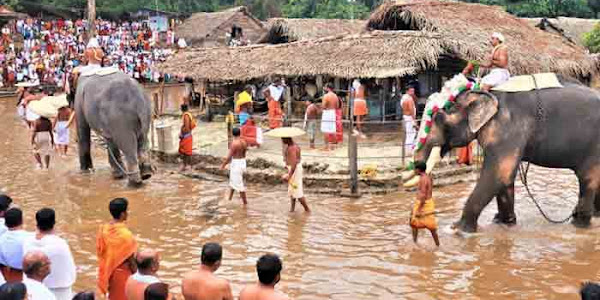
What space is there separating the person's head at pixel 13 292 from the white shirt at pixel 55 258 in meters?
1.06

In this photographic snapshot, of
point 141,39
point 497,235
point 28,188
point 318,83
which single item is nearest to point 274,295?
point 497,235

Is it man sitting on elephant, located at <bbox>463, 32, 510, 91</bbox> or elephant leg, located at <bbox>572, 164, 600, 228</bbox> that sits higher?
man sitting on elephant, located at <bbox>463, 32, 510, 91</bbox>

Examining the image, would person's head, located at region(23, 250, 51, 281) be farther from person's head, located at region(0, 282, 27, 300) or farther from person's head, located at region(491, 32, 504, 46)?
person's head, located at region(491, 32, 504, 46)

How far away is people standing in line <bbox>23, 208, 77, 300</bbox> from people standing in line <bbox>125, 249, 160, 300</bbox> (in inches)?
29.9

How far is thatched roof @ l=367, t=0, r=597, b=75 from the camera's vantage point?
651 inches

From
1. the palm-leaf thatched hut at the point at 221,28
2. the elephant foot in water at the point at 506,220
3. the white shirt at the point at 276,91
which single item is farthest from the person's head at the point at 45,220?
the palm-leaf thatched hut at the point at 221,28

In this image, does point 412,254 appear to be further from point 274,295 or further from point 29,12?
point 29,12

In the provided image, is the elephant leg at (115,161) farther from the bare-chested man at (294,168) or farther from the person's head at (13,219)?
the person's head at (13,219)

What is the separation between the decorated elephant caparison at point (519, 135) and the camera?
8.95m

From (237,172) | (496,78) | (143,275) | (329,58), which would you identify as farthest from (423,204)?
(329,58)

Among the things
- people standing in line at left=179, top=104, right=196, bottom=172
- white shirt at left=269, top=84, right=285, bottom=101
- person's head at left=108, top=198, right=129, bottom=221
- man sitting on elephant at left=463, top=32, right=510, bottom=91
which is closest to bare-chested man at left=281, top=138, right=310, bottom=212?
man sitting on elephant at left=463, top=32, right=510, bottom=91

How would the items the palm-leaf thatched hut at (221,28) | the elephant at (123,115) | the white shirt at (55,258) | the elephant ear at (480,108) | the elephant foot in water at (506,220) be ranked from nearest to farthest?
the white shirt at (55,258) < the elephant ear at (480,108) < the elephant foot in water at (506,220) < the elephant at (123,115) < the palm-leaf thatched hut at (221,28)

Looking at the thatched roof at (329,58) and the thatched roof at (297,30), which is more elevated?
the thatched roof at (297,30)

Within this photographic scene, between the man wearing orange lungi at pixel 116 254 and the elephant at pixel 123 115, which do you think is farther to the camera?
the elephant at pixel 123 115
